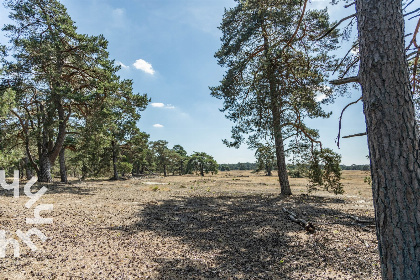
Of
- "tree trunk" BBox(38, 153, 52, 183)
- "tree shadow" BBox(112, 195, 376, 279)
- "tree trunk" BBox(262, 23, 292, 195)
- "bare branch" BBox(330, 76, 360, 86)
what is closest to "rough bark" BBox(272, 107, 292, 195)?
"tree trunk" BBox(262, 23, 292, 195)

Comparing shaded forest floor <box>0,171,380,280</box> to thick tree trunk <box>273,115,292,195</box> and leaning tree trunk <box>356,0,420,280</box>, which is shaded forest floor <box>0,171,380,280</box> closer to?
leaning tree trunk <box>356,0,420,280</box>

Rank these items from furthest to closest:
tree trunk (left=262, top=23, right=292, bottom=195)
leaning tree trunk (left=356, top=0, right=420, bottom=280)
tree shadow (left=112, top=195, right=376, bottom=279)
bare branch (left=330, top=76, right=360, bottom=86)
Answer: tree trunk (left=262, top=23, right=292, bottom=195)
tree shadow (left=112, top=195, right=376, bottom=279)
bare branch (left=330, top=76, right=360, bottom=86)
leaning tree trunk (left=356, top=0, right=420, bottom=280)

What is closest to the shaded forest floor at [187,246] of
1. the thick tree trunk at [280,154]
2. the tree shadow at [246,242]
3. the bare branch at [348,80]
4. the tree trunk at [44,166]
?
the tree shadow at [246,242]

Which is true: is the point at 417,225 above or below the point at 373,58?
below

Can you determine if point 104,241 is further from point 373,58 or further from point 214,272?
point 373,58

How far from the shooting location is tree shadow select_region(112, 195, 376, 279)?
4.30 m

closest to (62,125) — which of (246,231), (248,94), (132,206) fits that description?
(132,206)

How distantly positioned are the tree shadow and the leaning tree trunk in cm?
207

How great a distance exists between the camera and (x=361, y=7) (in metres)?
3.06

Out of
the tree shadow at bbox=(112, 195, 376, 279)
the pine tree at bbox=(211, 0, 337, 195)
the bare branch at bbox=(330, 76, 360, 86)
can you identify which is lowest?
the tree shadow at bbox=(112, 195, 376, 279)

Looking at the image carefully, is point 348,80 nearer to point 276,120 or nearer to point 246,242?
point 246,242

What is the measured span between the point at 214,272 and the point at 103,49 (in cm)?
1555

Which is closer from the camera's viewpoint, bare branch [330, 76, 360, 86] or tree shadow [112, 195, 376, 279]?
bare branch [330, 76, 360, 86]

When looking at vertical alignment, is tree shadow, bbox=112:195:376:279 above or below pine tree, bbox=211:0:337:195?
below
